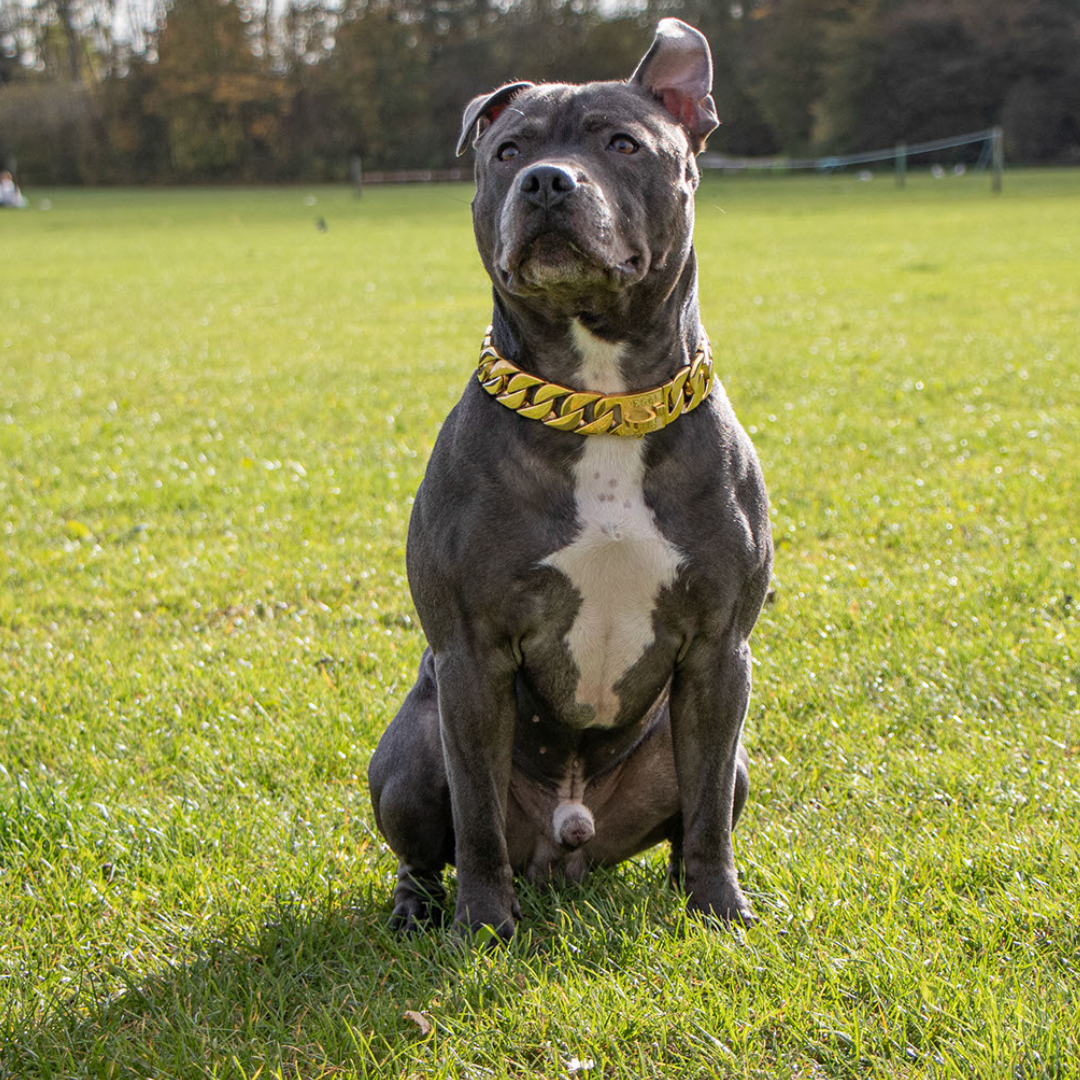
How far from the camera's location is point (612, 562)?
2.72 m

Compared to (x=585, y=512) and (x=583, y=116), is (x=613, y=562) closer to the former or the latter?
(x=585, y=512)

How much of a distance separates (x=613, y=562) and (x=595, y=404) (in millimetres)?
358

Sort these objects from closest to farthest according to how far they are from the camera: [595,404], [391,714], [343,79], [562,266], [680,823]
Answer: [562,266] → [595,404] → [680,823] → [391,714] → [343,79]

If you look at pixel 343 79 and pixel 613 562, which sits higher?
pixel 343 79

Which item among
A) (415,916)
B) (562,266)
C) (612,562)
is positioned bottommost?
(415,916)

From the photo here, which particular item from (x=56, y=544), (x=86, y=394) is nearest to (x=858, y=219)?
(x=86, y=394)

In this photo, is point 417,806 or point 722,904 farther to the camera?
point 417,806

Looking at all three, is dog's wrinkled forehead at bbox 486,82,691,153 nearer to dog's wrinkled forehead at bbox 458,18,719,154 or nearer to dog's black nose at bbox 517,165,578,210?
dog's wrinkled forehead at bbox 458,18,719,154

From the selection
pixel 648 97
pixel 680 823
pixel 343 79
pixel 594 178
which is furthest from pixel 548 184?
pixel 343 79

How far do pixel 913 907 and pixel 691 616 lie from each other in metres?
0.83

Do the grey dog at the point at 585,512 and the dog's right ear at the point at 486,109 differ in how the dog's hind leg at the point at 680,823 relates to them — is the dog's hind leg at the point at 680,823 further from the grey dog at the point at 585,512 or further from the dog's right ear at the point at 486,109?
the dog's right ear at the point at 486,109

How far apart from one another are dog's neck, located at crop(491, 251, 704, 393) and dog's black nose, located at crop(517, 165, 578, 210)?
29 cm

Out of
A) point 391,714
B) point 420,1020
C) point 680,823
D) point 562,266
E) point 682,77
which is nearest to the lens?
point 420,1020

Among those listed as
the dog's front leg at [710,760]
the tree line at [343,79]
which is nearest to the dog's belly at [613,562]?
the dog's front leg at [710,760]
